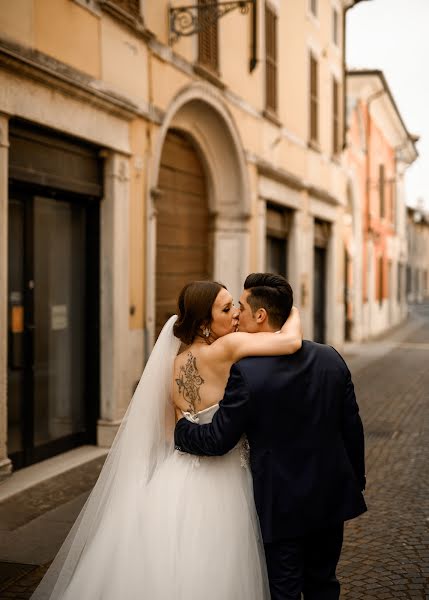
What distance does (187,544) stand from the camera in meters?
3.15

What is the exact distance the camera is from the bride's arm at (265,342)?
2.96 m

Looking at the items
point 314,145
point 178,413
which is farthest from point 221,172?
point 178,413

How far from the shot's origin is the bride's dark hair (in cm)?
324

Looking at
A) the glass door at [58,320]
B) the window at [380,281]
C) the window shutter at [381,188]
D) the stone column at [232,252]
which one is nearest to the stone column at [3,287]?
the glass door at [58,320]

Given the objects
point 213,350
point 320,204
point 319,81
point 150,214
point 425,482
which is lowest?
point 425,482

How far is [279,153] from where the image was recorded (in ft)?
47.1

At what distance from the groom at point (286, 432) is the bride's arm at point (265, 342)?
3 centimetres

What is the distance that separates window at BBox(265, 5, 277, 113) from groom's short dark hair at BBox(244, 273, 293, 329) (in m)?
11.1

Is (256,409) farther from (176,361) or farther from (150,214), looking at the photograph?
(150,214)

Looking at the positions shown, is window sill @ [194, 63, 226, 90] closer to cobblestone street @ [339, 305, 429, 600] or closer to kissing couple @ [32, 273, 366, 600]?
cobblestone street @ [339, 305, 429, 600]

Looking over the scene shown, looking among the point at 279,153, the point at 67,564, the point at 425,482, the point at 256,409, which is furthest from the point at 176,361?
the point at 279,153

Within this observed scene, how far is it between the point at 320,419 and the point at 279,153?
1176cm

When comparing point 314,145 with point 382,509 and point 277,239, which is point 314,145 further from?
point 382,509

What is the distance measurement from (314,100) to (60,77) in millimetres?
10891
